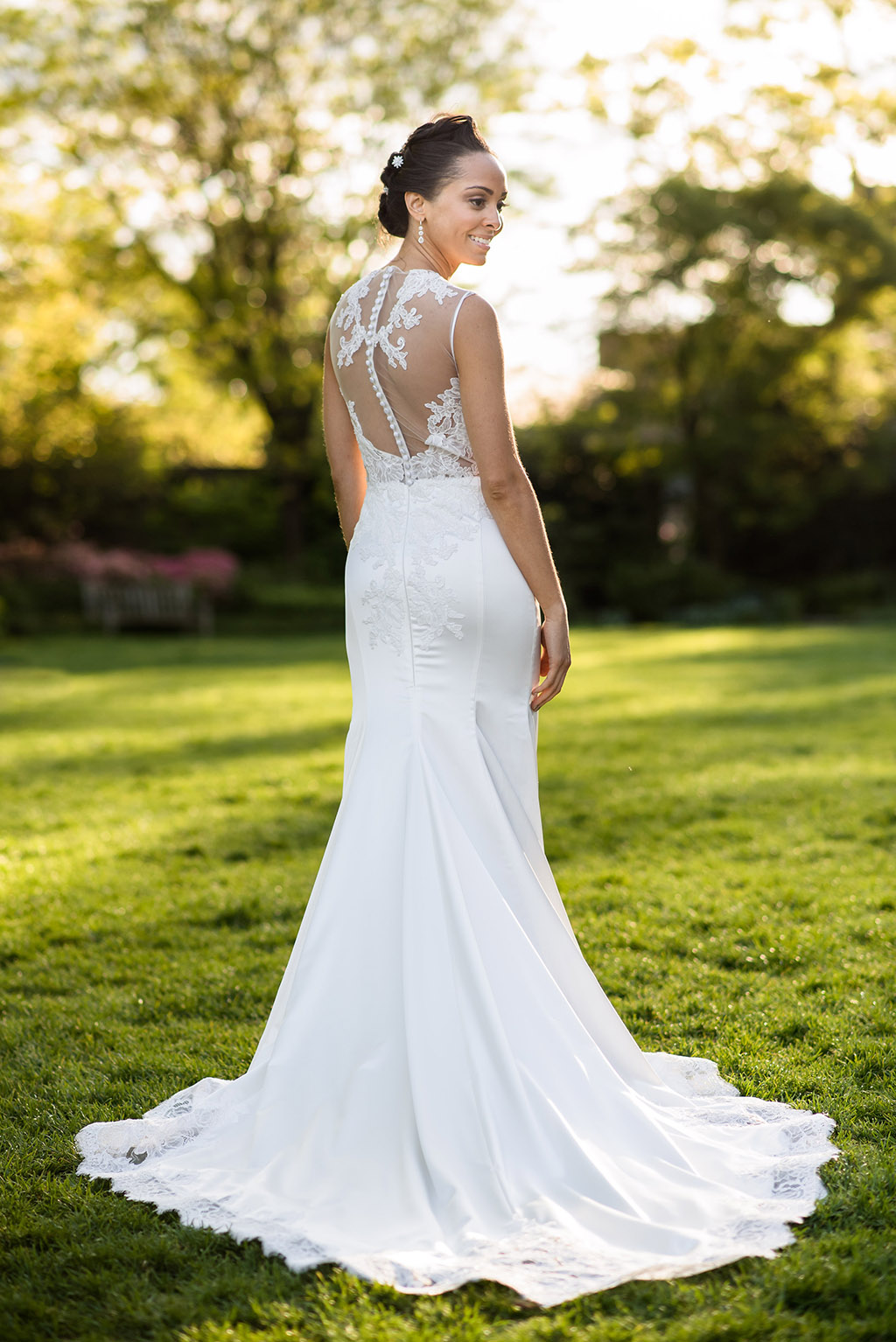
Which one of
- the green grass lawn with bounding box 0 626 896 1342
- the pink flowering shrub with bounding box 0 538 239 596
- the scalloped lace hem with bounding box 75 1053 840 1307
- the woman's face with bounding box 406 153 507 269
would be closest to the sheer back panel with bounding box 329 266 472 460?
the woman's face with bounding box 406 153 507 269

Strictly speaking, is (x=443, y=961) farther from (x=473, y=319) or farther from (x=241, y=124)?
(x=241, y=124)

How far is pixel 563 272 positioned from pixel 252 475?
26.3 feet

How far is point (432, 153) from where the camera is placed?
2777 mm

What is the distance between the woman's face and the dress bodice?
0.10 m

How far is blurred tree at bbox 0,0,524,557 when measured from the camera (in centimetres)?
2172

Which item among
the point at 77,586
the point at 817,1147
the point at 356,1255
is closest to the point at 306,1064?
the point at 356,1255

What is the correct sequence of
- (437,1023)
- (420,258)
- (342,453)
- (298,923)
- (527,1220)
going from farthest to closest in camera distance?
(298,923), (342,453), (420,258), (437,1023), (527,1220)

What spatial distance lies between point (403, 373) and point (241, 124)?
2205cm

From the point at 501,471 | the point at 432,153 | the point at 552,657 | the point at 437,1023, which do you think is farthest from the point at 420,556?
the point at 437,1023

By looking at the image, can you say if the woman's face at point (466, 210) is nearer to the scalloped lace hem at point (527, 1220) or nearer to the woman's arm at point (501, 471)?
the woman's arm at point (501, 471)

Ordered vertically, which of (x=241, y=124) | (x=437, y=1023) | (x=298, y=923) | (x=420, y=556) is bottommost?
(x=298, y=923)

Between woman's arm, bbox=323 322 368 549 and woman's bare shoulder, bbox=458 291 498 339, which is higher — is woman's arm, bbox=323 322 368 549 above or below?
below

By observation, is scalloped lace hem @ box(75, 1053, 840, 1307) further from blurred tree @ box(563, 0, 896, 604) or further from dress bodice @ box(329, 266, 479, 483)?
blurred tree @ box(563, 0, 896, 604)

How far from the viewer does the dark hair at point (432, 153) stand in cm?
277
